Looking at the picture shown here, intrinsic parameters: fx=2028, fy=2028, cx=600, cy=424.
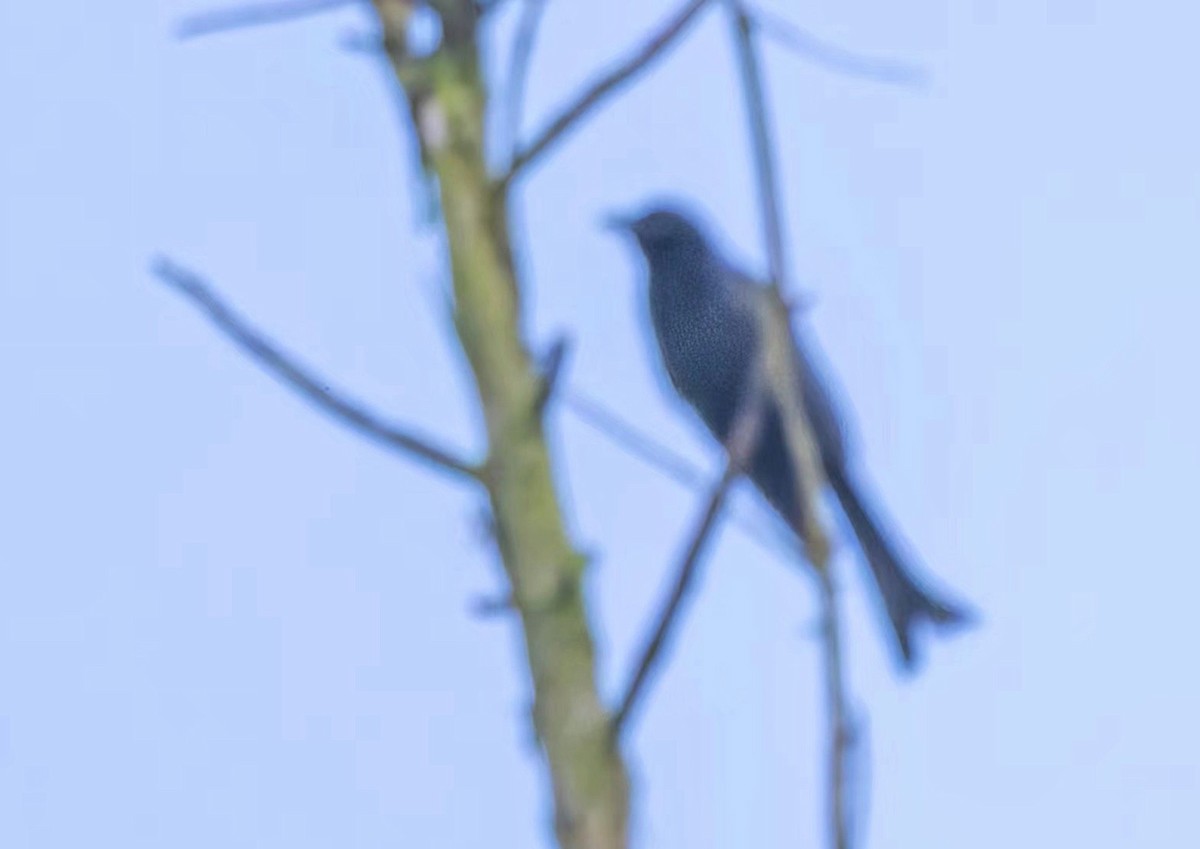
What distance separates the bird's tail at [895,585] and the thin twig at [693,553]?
8.53ft

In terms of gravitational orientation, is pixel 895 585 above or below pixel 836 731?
below

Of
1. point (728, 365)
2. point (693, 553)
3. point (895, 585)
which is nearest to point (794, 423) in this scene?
point (693, 553)

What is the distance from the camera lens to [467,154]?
2539 millimetres

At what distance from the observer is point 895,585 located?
5477mm

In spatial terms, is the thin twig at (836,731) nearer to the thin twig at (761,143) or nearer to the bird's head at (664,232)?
the thin twig at (761,143)

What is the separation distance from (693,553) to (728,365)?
4.34 m

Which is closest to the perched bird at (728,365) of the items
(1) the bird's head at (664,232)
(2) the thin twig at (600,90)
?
(1) the bird's head at (664,232)

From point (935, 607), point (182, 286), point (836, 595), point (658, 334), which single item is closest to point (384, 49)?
point (182, 286)

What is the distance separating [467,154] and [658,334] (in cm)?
421

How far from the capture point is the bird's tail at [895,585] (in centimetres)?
493

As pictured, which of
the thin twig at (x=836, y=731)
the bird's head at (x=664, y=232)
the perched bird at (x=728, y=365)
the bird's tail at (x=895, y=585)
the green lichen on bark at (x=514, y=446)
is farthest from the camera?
the bird's head at (x=664, y=232)

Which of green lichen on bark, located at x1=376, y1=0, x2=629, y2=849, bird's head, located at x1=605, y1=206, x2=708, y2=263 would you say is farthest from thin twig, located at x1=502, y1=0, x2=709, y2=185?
bird's head, located at x1=605, y1=206, x2=708, y2=263

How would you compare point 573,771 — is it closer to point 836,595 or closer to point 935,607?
point 836,595

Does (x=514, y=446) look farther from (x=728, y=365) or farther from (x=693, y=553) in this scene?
(x=728, y=365)
